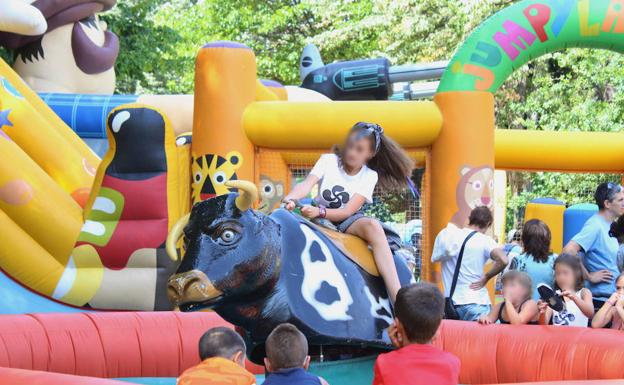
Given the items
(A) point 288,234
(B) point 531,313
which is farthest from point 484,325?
(A) point 288,234

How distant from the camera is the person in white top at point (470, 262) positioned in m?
5.33

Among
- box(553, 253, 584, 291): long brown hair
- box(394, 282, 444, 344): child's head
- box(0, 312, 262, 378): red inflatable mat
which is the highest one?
box(553, 253, 584, 291): long brown hair

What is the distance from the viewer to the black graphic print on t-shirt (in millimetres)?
3988

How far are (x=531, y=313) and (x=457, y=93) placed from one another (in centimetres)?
310

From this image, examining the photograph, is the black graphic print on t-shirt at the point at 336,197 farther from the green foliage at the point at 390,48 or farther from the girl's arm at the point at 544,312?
the green foliage at the point at 390,48

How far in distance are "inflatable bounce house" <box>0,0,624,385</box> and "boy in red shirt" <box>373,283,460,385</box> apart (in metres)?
0.66

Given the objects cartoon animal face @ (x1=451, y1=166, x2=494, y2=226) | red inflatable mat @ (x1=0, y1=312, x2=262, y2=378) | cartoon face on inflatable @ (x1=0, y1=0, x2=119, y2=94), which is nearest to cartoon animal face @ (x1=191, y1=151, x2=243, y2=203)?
cartoon animal face @ (x1=451, y1=166, x2=494, y2=226)

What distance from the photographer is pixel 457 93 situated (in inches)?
298

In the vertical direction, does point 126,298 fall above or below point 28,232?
below

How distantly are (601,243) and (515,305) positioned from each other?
1039mm

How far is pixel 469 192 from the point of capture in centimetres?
753

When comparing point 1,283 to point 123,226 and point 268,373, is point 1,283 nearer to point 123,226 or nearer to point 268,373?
point 123,226

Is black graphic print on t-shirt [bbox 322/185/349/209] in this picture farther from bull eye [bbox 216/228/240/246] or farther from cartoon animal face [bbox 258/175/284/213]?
cartoon animal face [bbox 258/175/284/213]

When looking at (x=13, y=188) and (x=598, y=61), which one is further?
(x=598, y=61)
